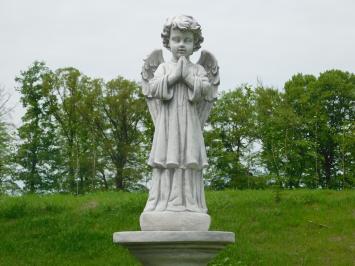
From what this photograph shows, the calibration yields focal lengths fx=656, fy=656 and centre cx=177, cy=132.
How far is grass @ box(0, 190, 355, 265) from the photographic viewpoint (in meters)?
16.3

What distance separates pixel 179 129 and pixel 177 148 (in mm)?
254

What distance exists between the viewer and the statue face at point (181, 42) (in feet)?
26.9

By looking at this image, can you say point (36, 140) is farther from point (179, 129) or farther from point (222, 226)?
point (179, 129)

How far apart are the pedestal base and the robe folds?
0.58 m

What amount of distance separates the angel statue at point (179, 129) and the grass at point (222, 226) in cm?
800

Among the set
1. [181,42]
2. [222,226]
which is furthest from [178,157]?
[222,226]

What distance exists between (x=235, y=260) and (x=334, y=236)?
3.42 m

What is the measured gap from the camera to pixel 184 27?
8102mm

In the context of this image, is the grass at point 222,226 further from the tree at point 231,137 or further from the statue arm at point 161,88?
the tree at point 231,137

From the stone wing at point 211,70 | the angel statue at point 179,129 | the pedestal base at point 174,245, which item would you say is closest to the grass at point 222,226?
the stone wing at point 211,70

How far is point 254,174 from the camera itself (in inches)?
1480

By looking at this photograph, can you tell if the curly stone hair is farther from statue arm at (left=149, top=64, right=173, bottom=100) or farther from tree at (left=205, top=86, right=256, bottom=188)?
tree at (left=205, top=86, right=256, bottom=188)

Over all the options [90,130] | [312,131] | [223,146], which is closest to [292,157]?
[312,131]

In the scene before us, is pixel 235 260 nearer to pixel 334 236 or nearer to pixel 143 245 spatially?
pixel 334 236
